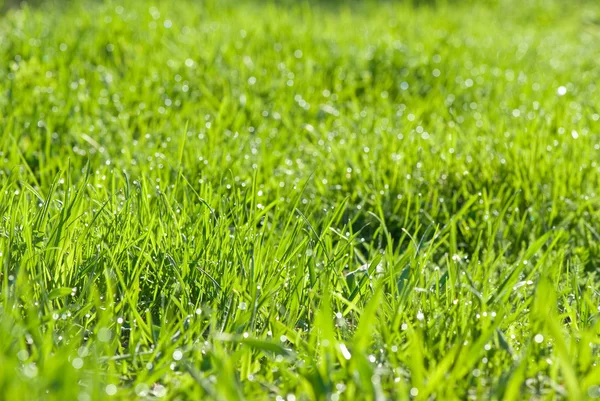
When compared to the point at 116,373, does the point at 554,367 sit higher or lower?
higher

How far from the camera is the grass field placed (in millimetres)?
Result: 1565

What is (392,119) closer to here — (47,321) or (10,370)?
(47,321)

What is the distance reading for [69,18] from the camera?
4660mm

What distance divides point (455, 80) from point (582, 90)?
75 cm

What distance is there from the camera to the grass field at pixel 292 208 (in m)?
1.57

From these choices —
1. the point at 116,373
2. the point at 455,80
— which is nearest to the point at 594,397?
the point at 116,373

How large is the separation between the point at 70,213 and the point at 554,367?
130 centimetres

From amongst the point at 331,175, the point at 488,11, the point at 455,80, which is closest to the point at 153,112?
the point at 331,175

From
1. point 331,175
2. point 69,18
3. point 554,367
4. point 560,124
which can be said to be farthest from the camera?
point 69,18

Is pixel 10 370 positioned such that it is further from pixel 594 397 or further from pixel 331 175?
pixel 331 175

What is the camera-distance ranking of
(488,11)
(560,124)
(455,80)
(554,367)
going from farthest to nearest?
(488,11) < (455,80) < (560,124) < (554,367)

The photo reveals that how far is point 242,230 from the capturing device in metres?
2.08

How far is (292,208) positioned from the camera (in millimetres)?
2418

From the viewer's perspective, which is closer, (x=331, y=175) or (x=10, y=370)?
(x=10, y=370)
